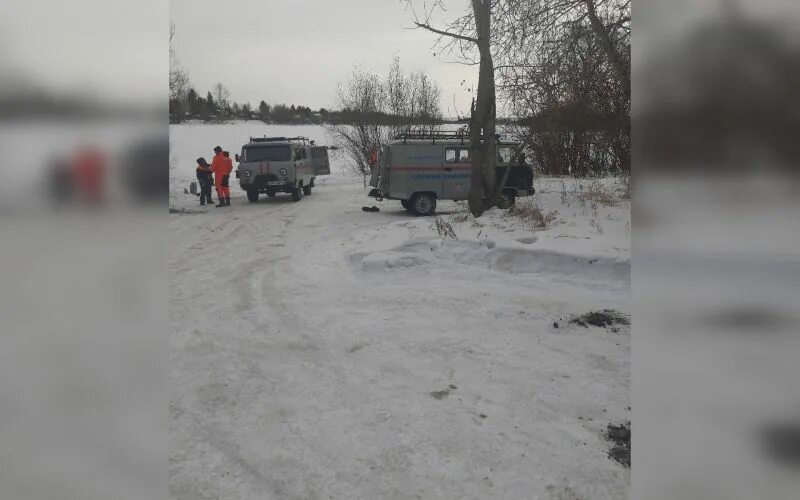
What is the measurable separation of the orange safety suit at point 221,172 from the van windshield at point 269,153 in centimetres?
89

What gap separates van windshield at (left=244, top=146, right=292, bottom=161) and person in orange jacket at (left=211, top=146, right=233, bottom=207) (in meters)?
0.89

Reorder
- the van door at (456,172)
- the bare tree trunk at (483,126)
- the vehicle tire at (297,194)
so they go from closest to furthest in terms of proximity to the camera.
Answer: the bare tree trunk at (483,126) < the van door at (456,172) < the vehicle tire at (297,194)

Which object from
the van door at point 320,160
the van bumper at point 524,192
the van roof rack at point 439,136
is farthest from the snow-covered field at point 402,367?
the van door at point 320,160

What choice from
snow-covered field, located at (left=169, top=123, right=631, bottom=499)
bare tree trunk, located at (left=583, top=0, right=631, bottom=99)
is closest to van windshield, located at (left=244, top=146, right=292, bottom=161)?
snow-covered field, located at (left=169, top=123, right=631, bottom=499)

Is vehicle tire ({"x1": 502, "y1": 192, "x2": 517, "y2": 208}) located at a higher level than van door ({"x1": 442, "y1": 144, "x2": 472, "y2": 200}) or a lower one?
lower

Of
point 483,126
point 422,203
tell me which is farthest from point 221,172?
point 483,126

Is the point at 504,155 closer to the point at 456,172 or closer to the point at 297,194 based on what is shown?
the point at 456,172

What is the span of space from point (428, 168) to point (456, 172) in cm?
78

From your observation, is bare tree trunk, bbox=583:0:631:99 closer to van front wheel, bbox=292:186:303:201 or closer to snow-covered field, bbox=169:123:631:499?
snow-covered field, bbox=169:123:631:499

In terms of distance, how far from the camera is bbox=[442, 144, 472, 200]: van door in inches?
574

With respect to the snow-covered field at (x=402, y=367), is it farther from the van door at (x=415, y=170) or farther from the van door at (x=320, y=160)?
the van door at (x=320, y=160)

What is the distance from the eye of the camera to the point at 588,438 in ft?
11.0

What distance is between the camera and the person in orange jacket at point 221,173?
1630 cm

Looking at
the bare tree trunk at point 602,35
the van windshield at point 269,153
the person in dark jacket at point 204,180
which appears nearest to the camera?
the bare tree trunk at point 602,35
